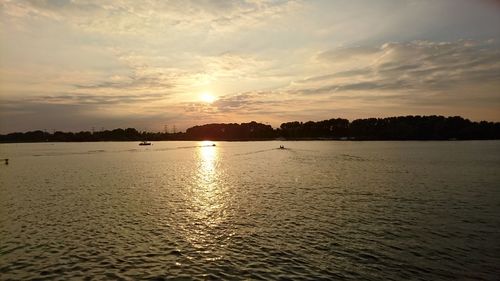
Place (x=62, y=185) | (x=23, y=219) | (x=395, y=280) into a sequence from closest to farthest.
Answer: (x=395, y=280), (x=23, y=219), (x=62, y=185)

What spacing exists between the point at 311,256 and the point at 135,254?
14.6 m

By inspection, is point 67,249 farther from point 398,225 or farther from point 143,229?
point 398,225

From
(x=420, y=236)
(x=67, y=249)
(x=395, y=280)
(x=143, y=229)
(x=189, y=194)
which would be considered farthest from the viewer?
(x=189, y=194)

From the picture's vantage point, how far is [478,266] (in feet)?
83.7

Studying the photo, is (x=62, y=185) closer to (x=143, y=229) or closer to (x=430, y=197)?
(x=143, y=229)

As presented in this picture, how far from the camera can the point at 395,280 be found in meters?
23.1

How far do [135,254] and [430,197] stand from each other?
45.9 meters

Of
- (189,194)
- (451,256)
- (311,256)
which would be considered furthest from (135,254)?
(189,194)

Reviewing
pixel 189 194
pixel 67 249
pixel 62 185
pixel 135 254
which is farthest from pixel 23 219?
Answer: pixel 62 185

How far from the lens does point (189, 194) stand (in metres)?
61.5

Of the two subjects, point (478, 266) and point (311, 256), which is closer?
point (478, 266)

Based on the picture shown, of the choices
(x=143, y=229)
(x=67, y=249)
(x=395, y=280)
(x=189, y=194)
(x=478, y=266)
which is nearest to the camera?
(x=395, y=280)

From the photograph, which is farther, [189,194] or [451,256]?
[189,194]

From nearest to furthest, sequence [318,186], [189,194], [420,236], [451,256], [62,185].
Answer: [451,256] → [420,236] → [189,194] → [318,186] → [62,185]
